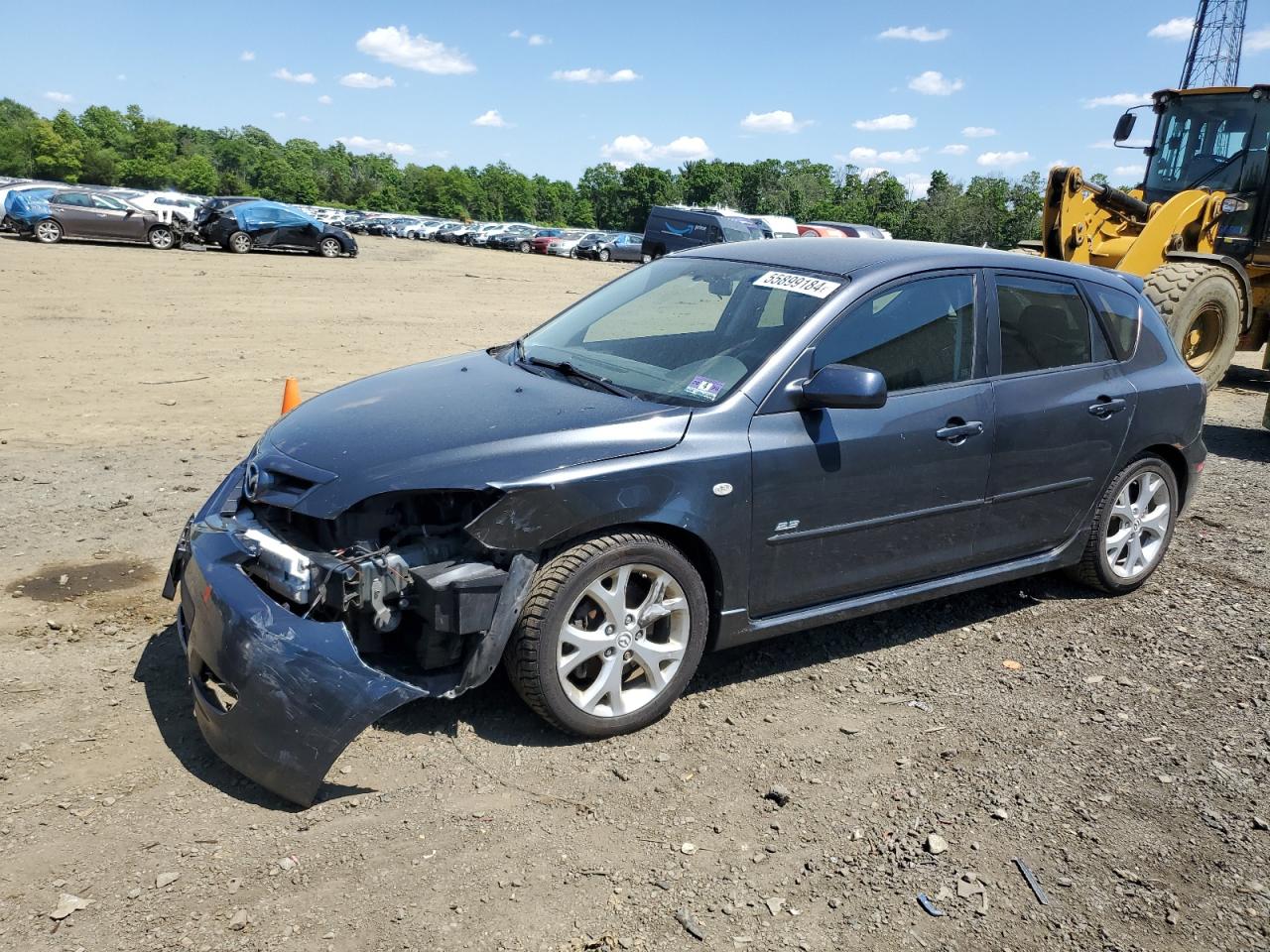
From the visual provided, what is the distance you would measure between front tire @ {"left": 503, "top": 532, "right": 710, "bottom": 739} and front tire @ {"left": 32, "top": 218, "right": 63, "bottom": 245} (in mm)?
29482

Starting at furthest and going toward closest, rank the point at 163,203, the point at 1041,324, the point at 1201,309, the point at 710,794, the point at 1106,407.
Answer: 1. the point at 163,203
2. the point at 1201,309
3. the point at 1106,407
4. the point at 1041,324
5. the point at 710,794

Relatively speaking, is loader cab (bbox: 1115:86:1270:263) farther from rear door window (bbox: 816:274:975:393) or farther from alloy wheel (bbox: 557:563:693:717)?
alloy wheel (bbox: 557:563:693:717)

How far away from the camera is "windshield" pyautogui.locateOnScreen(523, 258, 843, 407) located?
13.7 ft

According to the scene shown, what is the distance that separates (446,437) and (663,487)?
80 centimetres

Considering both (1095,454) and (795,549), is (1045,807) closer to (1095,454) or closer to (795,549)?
(795,549)

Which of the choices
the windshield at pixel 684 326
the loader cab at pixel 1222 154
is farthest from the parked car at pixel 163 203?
the windshield at pixel 684 326

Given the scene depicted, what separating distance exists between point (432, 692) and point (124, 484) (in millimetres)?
4077

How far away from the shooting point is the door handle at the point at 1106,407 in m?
5.06

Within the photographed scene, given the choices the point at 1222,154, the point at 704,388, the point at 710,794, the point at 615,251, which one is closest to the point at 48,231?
the point at 615,251

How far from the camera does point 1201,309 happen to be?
36.7 feet

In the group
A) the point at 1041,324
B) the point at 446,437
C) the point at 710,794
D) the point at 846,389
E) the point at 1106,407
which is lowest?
the point at 710,794

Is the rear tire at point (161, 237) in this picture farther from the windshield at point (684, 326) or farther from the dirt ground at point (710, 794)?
the windshield at point (684, 326)

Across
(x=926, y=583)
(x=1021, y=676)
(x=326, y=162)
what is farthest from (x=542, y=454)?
(x=326, y=162)

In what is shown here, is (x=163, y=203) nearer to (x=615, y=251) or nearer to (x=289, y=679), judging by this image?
(x=615, y=251)
